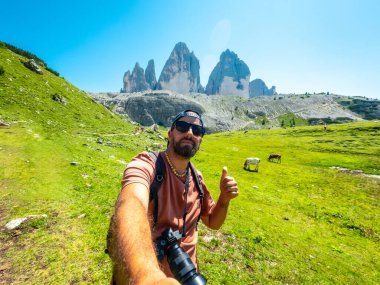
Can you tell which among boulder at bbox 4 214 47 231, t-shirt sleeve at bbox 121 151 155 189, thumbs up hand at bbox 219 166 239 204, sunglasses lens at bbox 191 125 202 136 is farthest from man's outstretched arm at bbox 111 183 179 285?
boulder at bbox 4 214 47 231

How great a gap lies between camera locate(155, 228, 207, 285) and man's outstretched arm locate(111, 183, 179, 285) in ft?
2.75

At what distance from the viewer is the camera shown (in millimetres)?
2920

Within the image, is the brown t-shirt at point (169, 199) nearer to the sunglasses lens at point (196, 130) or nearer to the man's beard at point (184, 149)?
Answer: the man's beard at point (184, 149)

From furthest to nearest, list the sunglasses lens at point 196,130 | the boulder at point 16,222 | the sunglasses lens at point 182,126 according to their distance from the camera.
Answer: the boulder at point 16,222
the sunglasses lens at point 196,130
the sunglasses lens at point 182,126

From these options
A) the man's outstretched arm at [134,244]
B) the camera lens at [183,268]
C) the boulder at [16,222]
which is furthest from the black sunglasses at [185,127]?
the boulder at [16,222]

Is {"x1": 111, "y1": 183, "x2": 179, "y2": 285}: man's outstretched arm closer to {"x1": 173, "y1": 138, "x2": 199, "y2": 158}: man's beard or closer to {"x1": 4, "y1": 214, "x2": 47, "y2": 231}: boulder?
{"x1": 173, "y1": 138, "x2": 199, "y2": 158}: man's beard

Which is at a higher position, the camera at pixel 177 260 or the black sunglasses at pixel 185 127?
the black sunglasses at pixel 185 127

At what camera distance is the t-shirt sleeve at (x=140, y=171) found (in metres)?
3.78

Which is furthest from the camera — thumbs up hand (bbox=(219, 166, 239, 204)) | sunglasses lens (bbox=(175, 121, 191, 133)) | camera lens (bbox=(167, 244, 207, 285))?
sunglasses lens (bbox=(175, 121, 191, 133))

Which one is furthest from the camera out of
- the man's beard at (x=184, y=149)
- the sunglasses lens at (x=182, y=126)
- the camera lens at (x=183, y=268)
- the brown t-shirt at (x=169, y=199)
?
the sunglasses lens at (x=182, y=126)

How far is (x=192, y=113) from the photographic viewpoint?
18.3 feet

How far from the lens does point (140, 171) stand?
12.9 ft

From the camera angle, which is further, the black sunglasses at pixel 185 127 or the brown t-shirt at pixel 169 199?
the black sunglasses at pixel 185 127

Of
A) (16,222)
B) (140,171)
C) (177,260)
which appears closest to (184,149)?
(140,171)
